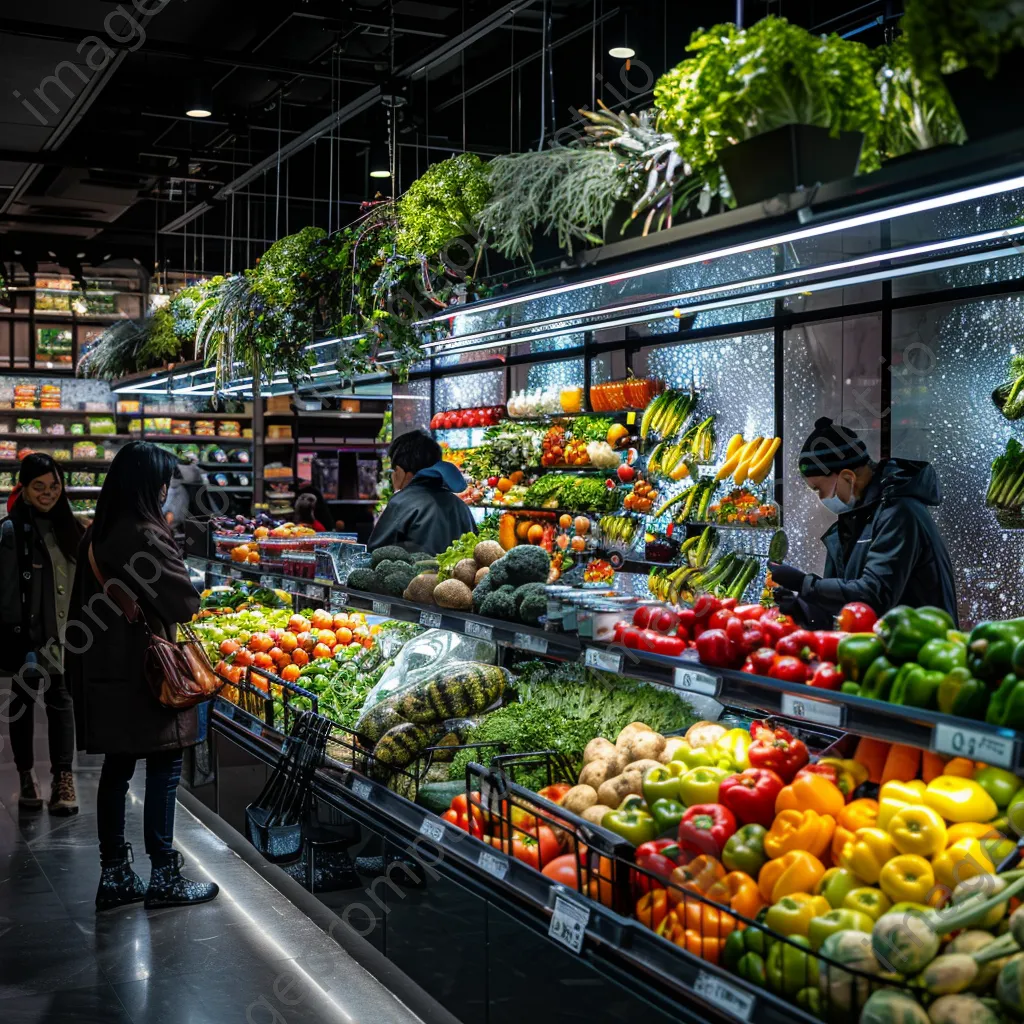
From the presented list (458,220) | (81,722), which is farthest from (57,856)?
(458,220)

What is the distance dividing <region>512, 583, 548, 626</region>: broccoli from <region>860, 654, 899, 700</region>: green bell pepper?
1277mm

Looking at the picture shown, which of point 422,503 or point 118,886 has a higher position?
point 422,503

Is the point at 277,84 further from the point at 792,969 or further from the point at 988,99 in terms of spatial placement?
the point at 792,969

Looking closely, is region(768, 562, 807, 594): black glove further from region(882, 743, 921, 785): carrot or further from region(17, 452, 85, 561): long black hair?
region(17, 452, 85, 561): long black hair

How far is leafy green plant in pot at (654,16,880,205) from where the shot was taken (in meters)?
2.46

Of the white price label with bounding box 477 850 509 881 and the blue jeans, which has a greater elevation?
the white price label with bounding box 477 850 509 881

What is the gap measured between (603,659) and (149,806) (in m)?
2.51

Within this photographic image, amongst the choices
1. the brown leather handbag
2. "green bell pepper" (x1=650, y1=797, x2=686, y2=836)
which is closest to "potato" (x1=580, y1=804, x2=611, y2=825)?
"green bell pepper" (x1=650, y1=797, x2=686, y2=836)

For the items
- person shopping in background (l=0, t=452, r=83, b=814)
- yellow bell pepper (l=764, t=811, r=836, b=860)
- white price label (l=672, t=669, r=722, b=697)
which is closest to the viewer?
yellow bell pepper (l=764, t=811, r=836, b=860)

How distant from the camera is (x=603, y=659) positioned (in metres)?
3.17

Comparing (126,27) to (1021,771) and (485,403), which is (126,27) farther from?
(1021,771)

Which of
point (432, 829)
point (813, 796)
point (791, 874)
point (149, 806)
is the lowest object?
point (149, 806)

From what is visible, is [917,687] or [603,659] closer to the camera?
[917,687]

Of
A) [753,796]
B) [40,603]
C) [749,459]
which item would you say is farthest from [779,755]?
[40,603]
